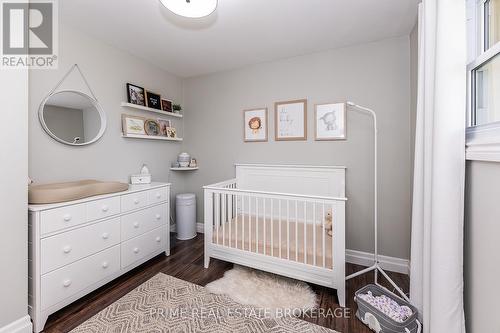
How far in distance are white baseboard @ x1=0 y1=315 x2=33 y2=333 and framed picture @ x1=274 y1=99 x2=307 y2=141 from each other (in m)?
2.65

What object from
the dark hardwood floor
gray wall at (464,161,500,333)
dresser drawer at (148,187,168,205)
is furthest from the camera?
dresser drawer at (148,187,168,205)

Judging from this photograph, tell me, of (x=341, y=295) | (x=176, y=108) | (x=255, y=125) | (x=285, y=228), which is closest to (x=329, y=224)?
(x=285, y=228)

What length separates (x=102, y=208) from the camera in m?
1.83

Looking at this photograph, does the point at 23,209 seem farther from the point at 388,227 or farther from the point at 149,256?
the point at 388,227

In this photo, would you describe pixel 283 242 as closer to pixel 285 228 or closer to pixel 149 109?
pixel 285 228

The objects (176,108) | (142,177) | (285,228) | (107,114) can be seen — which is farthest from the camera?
(176,108)

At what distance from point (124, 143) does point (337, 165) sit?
2532mm

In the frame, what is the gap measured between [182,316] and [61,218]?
1.15m

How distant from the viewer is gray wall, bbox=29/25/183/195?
184 cm

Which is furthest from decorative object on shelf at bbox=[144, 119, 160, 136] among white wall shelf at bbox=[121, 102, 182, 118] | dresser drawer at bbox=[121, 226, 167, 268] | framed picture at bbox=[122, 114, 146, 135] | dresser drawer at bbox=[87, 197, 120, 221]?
dresser drawer at bbox=[121, 226, 167, 268]

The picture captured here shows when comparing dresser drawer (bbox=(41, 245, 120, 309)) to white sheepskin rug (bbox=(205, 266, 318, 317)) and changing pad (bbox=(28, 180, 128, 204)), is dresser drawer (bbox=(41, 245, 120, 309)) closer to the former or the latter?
changing pad (bbox=(28, 180, 128, 204))

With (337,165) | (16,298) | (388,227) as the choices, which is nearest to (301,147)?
(337,165)

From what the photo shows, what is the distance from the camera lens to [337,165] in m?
2.43

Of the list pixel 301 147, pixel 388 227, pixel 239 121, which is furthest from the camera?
pixel 239 121
